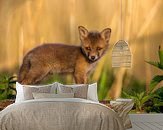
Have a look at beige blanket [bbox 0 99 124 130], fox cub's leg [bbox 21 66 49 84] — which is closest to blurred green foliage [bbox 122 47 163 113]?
fox cub's leg [bbox 21 66 49 84]

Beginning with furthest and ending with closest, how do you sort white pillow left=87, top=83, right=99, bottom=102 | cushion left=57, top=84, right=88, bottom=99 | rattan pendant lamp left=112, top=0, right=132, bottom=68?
rattan pendant lamp left=112, top=0, right=132, bottom=68, white pillow left=87, top=83, right=99, bottom=102, cushion left=57, top=84, right=88, bottom=99

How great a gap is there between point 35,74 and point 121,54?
5.27 ft

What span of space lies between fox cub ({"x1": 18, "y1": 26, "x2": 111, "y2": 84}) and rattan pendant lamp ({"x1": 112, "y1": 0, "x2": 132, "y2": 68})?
11.8 inches

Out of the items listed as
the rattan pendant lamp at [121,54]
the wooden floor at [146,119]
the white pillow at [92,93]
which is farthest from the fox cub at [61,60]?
the wooden floor at [146,119]

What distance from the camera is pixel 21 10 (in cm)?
715

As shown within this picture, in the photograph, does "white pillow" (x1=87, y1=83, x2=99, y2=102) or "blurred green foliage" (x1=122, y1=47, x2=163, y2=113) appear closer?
"white pillow" (x1=87, y1=83, x2=99, y2=102)

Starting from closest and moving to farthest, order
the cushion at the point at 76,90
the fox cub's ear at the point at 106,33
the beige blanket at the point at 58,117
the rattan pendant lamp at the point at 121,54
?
the beige blanket at the point at 58,117, the cushion at the point at 76,90, the rattan pendant lamp at the point at 121,54, the fox cub's ear at the point at 106,33

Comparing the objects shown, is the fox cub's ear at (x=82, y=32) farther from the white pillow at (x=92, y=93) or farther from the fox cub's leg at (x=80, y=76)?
the white pillow at (x=92, y=93)

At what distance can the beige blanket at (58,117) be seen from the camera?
464cm

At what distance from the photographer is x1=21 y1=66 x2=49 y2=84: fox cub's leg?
23.2ft

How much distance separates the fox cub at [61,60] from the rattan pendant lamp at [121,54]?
0.30 metres

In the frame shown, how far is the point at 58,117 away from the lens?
468cm

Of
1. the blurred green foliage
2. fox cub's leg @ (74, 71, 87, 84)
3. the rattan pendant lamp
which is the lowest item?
the blurred green foliage

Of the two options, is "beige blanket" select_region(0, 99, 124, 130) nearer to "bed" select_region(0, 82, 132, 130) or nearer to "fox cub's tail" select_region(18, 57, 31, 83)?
"bed" select_region(0, 82, 132, 130)
